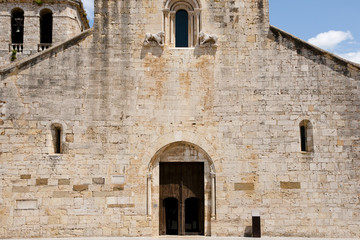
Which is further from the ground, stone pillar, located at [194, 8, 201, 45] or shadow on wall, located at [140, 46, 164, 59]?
stone pillar, located at [194, 8, 201, 45]

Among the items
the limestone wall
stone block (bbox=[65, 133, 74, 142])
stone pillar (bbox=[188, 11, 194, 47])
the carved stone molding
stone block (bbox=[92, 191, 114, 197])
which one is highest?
the limestone wall

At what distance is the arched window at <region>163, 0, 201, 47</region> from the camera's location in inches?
541

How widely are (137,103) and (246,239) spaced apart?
17.4ft

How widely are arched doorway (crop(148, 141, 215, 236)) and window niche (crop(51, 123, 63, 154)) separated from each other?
9.71ft

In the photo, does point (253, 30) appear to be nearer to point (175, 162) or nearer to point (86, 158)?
point (175, 162)

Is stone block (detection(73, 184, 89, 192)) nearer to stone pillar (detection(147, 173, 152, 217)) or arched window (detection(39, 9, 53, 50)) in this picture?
stone pillar (detection(147, 173, 152, 217))

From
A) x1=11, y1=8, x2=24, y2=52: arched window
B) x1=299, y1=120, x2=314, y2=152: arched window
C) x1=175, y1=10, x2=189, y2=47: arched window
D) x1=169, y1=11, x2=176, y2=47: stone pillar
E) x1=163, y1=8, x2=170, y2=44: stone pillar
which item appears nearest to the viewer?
x1=299, y1=120, x2=314, y2=152: arched window

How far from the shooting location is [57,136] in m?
13.2

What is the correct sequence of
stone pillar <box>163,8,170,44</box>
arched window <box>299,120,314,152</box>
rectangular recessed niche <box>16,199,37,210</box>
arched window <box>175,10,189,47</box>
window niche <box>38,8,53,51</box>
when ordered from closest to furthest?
rectangular recessed niche <box>16,199,37,210</box>
arched window <box>299,120,314,152</box>
stone pillar <box>163,8,170,44</box>
arched window <box>175,10,189,47</box>
window niche <box>38,8,53,51</box>

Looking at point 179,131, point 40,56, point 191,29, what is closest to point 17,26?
point 40,56

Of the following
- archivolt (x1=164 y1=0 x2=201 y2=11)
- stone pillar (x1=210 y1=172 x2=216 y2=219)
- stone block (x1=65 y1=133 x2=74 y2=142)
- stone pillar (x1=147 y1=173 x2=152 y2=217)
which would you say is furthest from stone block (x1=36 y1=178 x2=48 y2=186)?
archivolt (x1=164 y1=0 x2=201 y2=11)

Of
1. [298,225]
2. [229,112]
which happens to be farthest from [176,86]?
[298,225]

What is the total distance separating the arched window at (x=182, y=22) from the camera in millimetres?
13750

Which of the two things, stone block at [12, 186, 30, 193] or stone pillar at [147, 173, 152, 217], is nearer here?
stone block at [12, 186, 30, 193]
